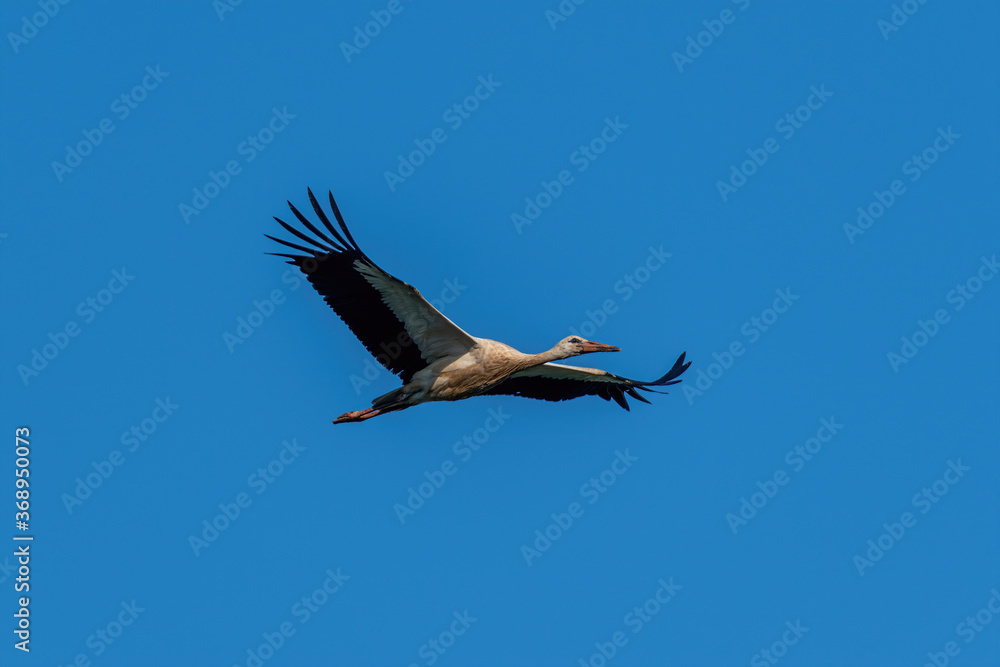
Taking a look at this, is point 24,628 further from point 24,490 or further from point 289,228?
point 289,228

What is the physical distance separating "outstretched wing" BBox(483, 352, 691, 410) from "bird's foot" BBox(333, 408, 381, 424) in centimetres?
188

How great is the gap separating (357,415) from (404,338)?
119 cm

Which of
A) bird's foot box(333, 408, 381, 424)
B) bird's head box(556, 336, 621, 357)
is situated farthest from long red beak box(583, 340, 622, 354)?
bird's foot box(333, 408, 381, 424)

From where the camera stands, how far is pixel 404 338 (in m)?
18.0

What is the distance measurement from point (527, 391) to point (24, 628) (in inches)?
299

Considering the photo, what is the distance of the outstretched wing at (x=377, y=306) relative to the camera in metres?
17.0

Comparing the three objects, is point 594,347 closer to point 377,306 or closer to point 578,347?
point 578,347

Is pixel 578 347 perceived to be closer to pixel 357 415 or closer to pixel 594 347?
A: pixel 594 347

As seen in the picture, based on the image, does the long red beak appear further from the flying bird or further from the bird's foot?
the bird's foot

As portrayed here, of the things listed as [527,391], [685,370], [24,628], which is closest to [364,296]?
[527,391]

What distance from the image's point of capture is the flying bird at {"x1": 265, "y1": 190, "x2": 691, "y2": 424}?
56.2 feet

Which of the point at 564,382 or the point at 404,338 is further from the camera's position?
the point at 564,382

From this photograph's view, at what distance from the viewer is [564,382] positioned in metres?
20.0

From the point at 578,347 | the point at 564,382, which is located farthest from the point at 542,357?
the point at 564,382
